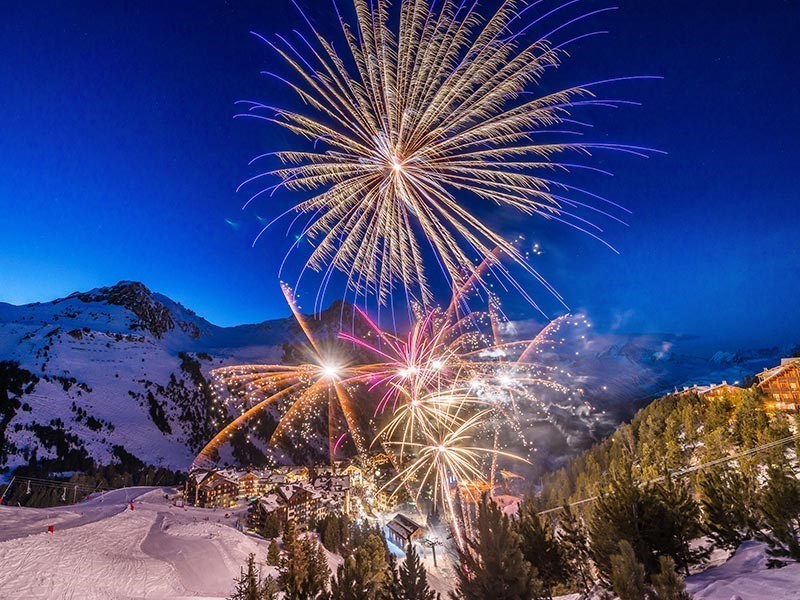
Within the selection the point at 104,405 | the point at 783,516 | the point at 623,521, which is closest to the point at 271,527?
the point at 623,521

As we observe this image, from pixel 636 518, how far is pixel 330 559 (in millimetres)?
39502

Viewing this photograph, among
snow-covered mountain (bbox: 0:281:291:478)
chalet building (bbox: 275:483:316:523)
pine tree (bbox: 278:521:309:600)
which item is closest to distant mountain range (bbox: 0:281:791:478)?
snow-covered mountain (bbox: 0:281:291:478)

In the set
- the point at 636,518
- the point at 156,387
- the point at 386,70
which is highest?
the point at 386,70

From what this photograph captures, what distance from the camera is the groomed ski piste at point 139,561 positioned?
1811 cm

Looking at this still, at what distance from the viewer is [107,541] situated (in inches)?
1204

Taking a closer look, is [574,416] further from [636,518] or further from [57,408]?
[57,408]

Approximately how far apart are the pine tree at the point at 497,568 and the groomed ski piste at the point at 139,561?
24.3ft

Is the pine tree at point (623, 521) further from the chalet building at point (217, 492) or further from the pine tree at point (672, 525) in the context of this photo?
the chalet building at point (217, 492)

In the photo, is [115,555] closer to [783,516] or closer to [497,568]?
[497,568]

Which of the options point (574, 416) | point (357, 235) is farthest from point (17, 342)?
point (574, 416)

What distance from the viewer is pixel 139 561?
97.0ft

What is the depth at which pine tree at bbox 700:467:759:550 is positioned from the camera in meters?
23.6

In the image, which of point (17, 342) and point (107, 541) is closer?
point (107, 541)

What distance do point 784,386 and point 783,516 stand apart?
59729mm
